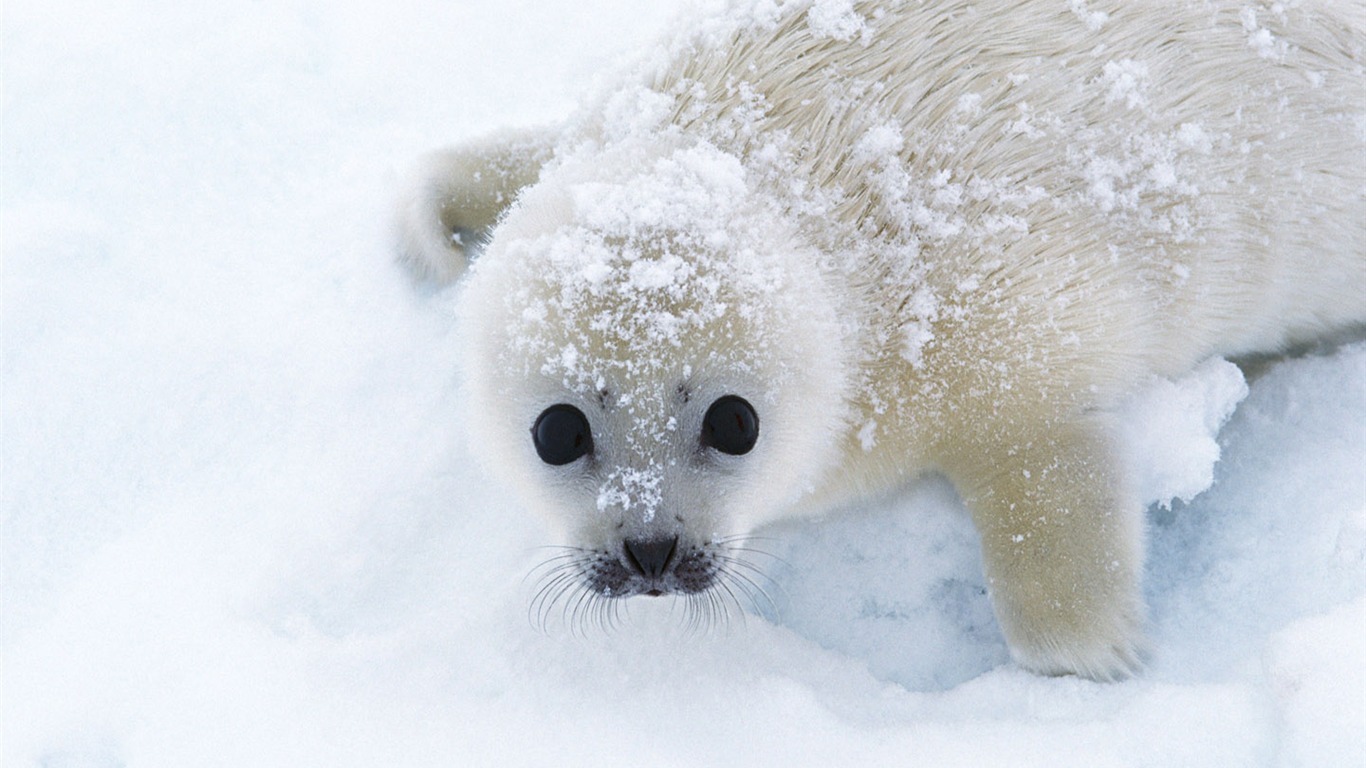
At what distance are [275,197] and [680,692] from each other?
1.94 m

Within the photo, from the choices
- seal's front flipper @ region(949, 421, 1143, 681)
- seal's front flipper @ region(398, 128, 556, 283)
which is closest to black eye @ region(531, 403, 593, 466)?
seal's front flipper @ region(949, 421, 1143, 681)

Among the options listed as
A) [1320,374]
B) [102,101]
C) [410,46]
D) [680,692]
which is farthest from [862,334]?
[102,101]

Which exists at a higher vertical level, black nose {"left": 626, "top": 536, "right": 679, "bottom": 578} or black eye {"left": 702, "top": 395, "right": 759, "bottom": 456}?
black eye {"left": 702, "top": 395, "right": 759, "bottom": 456}

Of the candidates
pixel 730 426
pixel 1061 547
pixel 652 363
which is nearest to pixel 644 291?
pixel 652 363

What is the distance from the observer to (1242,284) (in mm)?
2512

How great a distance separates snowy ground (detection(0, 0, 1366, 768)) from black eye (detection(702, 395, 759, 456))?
0.51 m

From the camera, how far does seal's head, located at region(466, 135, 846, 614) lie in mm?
1916

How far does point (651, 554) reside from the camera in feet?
6.39

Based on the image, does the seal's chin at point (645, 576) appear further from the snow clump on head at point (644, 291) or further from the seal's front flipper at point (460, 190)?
the seal's front flipper at point (460, 190)

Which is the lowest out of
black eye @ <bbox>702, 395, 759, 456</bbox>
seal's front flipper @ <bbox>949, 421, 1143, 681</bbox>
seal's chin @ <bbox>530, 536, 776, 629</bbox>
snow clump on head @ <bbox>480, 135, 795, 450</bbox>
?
seal's front flipper @ <bbox>949, 421, 1143, 681</bbox>

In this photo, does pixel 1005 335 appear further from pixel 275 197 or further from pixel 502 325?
pixel 275 197

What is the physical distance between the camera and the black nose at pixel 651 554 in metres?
A: 1.95

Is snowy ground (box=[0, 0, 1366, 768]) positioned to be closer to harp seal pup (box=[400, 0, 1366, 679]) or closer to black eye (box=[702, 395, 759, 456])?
harp seal pup (box=[400, 0, 1366, 679])

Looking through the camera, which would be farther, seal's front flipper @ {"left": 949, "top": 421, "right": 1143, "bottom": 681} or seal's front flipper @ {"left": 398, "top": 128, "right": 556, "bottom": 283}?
seal's front flipper @ {"left": 398, "top": 128, "right": 556, "bottom": 283}
